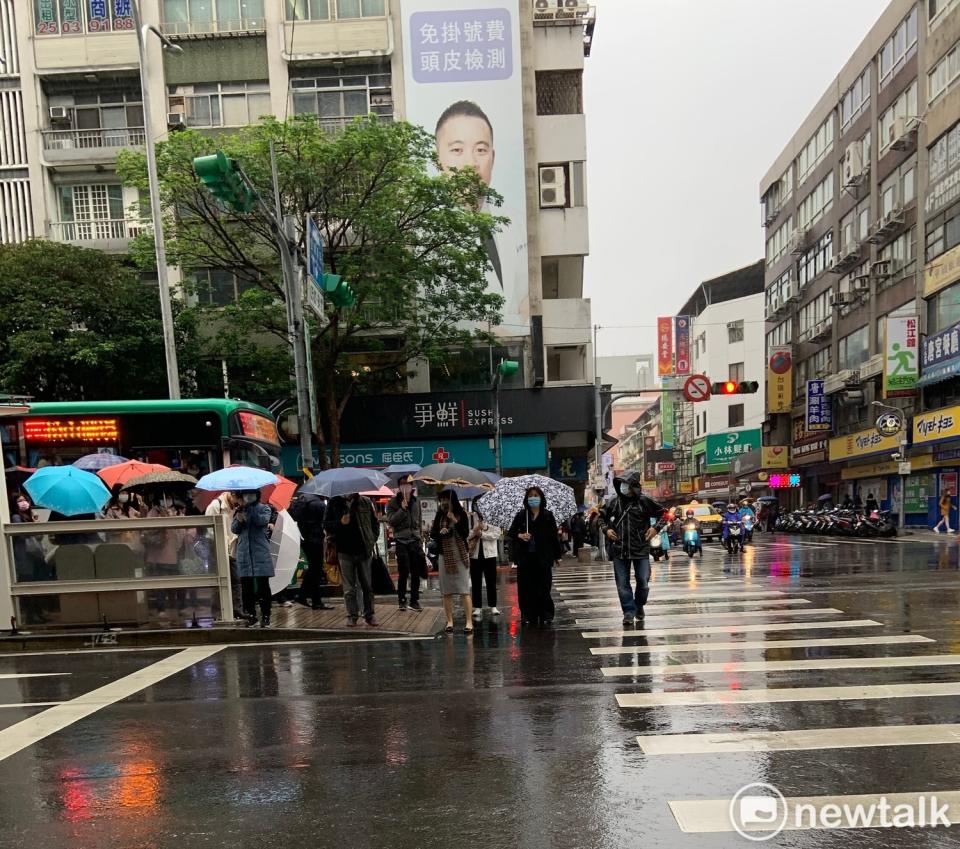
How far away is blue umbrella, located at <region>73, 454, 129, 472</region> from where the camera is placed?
13.7 meters

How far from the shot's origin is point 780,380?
53812 mm

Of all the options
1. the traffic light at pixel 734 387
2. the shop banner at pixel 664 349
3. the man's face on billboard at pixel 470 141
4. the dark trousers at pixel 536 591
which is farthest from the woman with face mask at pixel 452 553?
the shop banner at pixel 664 349

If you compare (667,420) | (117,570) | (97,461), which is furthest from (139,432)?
(667,420)

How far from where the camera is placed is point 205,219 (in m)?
26.8

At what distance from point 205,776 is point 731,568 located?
16043 millimetres

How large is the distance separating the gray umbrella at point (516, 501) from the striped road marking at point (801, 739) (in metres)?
6.08

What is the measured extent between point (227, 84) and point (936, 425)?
3088 cm

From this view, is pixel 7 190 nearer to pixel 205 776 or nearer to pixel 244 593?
pixel 244 593

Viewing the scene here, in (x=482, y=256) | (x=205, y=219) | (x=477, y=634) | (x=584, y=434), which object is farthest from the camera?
(x=584, y=434)

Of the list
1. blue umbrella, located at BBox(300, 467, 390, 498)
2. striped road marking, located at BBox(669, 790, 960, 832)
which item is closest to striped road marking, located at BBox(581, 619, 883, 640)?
blue umbrella, located at BBox(300, 467, 390, 498)

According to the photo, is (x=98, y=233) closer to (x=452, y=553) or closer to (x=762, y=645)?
(x=452, y=553)

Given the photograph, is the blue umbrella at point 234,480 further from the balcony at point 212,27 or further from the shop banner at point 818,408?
the shop banner at point 818,408

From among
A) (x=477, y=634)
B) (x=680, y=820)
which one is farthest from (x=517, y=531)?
(x=680, y=820)

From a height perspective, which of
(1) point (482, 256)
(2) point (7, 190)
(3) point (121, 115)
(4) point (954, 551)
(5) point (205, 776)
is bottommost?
(4) point (954, 551)
